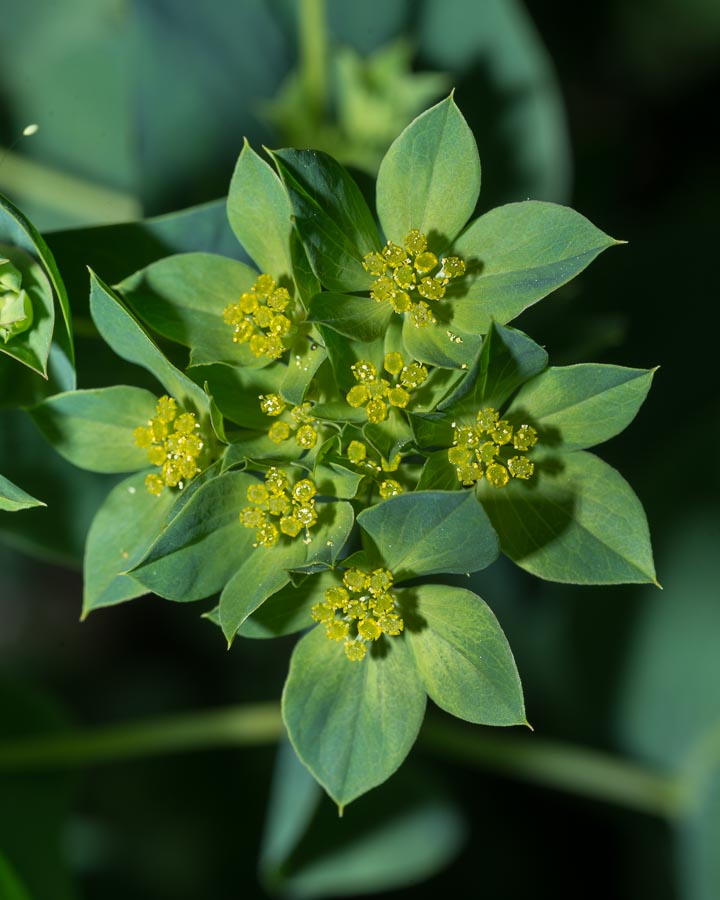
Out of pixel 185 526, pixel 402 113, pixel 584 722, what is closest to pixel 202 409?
pixel 185 526

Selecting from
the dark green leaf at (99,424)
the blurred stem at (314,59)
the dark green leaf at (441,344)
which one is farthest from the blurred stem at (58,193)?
the dark green leaf at (441,344)

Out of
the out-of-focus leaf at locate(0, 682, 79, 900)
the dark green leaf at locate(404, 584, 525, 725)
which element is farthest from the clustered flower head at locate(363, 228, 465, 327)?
the out-of-focus leaf at locate(0, 682, 79, 900)

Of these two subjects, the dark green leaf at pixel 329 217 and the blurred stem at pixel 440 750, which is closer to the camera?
the dark green leaf at pixel 329 217

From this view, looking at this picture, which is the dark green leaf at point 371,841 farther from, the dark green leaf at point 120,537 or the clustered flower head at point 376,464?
the clustered flower head at point 376,464

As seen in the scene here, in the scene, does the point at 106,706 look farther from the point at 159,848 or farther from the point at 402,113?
the point at 402,113

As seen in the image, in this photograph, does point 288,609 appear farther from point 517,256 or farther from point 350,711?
point 517,256

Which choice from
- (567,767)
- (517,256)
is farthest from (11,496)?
(567,767)
